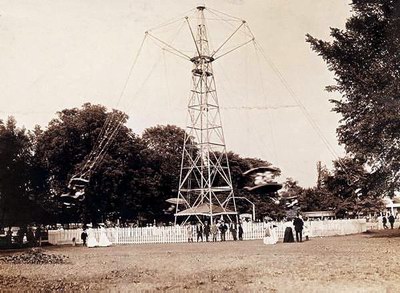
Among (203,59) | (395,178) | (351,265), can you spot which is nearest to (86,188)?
(203,59)

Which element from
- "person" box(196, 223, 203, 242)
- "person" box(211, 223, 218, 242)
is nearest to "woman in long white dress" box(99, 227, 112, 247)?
"person" box(196, 223, 203, 242)

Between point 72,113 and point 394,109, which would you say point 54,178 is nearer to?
point 72,113

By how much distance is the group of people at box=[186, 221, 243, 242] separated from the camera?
1135 inches

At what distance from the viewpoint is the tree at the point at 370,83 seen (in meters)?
20.7

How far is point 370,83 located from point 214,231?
11939 mm

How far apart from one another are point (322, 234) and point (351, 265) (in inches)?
810

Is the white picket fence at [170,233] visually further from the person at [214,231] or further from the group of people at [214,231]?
the person at [214,231]

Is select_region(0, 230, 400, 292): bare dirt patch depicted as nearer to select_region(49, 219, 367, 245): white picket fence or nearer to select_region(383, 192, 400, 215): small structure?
select_region(49, 219, 367, 245): white picket fence

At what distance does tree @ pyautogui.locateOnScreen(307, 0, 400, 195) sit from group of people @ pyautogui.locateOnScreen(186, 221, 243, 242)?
8.06 metres

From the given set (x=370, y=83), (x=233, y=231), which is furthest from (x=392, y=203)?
(x=370, y=83)

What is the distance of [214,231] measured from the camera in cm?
2866

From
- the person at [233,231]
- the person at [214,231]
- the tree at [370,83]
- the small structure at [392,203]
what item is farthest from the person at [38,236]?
the small structure at [392,203]

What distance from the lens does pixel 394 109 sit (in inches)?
823

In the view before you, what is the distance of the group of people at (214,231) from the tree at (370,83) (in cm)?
806
